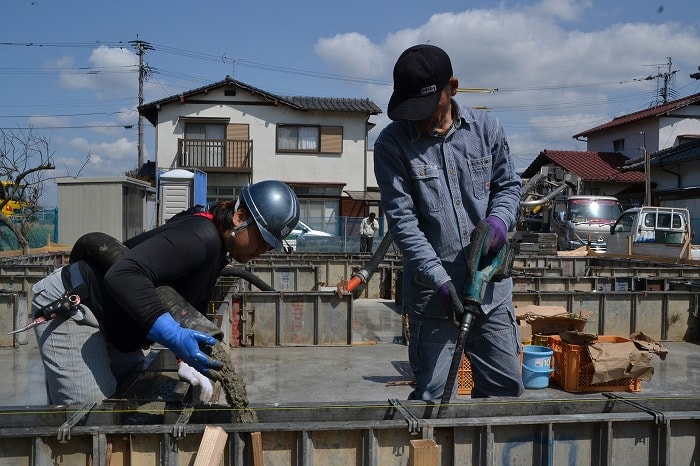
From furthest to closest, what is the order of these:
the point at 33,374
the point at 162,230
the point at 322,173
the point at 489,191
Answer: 1. the point at 322,173
2. the point at 33,374
3. the point at 489,191
4. the point at 162,230

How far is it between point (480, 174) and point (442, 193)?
213 mm

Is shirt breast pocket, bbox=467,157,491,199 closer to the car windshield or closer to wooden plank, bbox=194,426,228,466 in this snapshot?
wooden plank, bbox=194,426,228,466

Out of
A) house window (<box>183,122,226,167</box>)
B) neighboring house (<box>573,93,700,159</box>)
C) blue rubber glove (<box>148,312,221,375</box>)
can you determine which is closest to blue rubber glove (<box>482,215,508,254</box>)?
blue rubber glove (<box>148,312,221,375</box>)

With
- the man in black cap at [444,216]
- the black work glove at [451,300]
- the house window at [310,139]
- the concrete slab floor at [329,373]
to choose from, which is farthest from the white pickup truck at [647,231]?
the black work glove at [451,300]

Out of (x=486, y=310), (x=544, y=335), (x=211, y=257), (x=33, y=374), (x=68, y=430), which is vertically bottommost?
(x=33, y=374)

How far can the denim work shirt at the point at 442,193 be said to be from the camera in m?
3.02

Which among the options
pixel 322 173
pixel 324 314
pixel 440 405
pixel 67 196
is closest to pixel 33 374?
pixel 324 314

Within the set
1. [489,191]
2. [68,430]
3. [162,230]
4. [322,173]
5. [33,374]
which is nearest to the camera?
[68,430]

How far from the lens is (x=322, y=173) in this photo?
98.7 feet

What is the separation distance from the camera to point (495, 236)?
2863 millimetres

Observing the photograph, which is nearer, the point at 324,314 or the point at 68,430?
the point at 68,430

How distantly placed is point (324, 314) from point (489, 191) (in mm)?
6658

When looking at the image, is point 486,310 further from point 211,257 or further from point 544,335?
point 544,335

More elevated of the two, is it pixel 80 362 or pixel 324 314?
pixel 80 362
